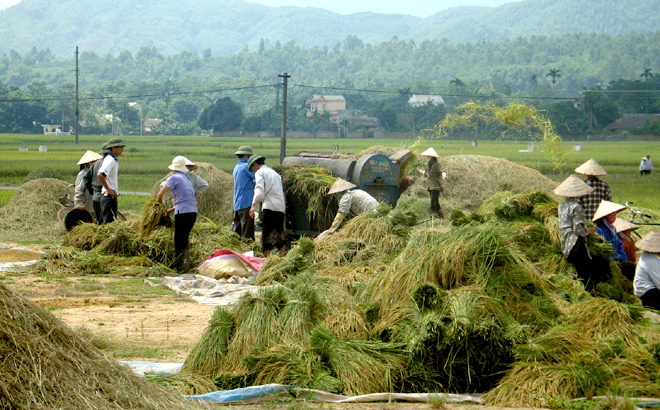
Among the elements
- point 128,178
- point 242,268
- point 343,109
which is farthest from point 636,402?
point 343,109

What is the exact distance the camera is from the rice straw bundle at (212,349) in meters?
5.79

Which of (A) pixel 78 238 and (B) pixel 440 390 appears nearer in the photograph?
(B) pixel 440 390

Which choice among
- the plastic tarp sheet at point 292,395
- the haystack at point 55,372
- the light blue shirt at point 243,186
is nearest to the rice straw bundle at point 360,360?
the plastic tarp sheet at point 292,395

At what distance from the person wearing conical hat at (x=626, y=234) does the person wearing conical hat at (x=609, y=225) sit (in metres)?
0.25

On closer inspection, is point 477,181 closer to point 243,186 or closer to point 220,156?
point 243,186

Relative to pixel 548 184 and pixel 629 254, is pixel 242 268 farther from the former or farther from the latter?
pixel 548 184

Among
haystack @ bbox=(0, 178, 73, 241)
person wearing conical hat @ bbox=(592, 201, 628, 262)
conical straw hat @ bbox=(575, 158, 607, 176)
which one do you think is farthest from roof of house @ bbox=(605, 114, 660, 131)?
person wearing conical hat @ bbox=(592, 201, 628, 262)

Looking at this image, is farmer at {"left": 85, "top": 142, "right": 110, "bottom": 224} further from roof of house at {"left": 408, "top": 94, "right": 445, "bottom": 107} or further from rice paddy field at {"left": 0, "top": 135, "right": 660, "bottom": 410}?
roof of house at {"left": 408, "top": 94, "right": 445, "bottom": 107}

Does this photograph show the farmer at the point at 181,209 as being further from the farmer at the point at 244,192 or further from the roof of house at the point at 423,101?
the roof of house at the point at 423,101

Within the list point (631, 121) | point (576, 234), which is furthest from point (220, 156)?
point (576, 234)

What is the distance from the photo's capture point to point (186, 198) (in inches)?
428

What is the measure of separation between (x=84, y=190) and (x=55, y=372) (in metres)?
10.0

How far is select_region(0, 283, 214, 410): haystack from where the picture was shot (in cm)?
411

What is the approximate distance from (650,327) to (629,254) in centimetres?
295
